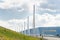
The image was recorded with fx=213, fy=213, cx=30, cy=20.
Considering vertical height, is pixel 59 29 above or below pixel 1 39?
below

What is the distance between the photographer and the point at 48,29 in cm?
11850

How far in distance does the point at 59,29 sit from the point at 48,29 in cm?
616

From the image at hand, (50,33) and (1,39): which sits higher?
(1,39)

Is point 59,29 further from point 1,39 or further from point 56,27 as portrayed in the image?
point 1,39

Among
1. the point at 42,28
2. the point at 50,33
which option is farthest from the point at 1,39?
the point at 42,28

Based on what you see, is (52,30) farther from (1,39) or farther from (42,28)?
(1,39)

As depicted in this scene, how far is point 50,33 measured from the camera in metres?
113

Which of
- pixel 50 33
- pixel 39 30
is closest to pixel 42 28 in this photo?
pixel 39 30

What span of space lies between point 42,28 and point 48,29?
527cm

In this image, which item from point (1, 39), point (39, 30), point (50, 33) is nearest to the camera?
point (1, 39)

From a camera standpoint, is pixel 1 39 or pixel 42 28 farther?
pixel 42 28

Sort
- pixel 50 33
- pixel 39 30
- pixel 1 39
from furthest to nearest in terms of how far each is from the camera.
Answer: pixel 39 30, pixel 50 33, pixel 1 39

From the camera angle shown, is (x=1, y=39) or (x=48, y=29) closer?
(x=1, y=39)

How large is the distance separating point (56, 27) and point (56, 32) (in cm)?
701
